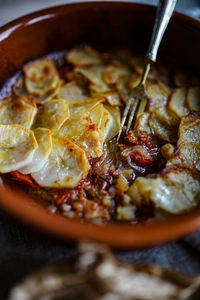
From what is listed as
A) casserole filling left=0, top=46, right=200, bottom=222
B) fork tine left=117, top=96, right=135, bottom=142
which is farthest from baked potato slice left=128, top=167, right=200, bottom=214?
fork tine left=117, top=96, right=135, bottom=142

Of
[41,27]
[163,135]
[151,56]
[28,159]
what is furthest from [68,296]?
[41,27]

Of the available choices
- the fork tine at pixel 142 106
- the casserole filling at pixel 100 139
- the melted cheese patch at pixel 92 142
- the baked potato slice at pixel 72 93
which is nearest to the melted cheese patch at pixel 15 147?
the casserole filling at pixel 100 139

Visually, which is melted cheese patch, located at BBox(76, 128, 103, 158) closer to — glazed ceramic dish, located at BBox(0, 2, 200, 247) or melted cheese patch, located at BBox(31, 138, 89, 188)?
melted cheese patch, located at BBox(31, 138, 89, 188)

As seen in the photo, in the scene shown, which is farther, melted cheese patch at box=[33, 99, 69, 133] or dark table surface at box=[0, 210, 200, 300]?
melted cheese patch at box=[33, 99, 69, 133]

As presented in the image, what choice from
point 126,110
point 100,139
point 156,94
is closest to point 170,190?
point 100,139

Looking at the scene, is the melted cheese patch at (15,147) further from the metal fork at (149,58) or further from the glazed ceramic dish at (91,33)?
the metal fork at (149,58)

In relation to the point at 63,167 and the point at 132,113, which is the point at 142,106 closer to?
the point at 132,113
